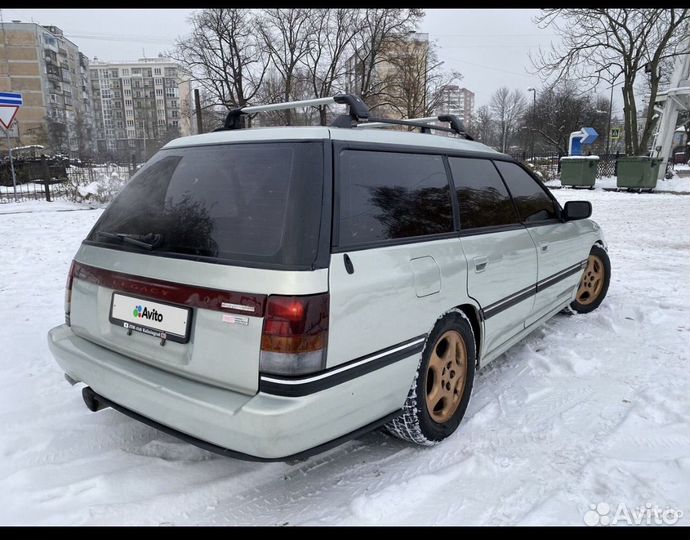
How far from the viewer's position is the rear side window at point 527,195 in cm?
366

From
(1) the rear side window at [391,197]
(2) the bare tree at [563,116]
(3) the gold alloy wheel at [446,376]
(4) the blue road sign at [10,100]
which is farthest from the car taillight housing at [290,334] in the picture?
(2) the bare tree at [563,116]

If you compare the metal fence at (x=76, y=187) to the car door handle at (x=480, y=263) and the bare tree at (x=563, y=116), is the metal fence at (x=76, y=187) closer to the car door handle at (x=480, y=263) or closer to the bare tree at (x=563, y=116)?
the car door handle at (x=480, y=263)

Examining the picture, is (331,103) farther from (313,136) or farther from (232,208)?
(232,208)

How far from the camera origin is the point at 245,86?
3272 cm

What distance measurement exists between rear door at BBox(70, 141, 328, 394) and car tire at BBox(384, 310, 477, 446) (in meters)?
0.88

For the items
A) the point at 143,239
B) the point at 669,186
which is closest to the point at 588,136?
the point at 669,186

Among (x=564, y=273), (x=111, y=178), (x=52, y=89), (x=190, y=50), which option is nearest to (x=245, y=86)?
(x=190, y=50)

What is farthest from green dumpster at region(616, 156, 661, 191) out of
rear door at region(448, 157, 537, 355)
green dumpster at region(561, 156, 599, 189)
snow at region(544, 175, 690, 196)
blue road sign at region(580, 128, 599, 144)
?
rear door at region(448, 157, 537, 355)

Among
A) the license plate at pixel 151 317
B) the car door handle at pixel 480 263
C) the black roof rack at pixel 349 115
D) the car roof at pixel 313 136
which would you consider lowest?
the license plate at pixel 151 317

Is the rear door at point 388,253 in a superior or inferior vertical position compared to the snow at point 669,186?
superior

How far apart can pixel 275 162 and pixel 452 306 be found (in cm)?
121

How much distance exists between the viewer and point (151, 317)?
2.22m

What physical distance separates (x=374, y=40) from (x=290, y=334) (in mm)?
32984

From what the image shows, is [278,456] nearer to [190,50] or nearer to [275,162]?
[275,162]
